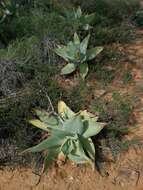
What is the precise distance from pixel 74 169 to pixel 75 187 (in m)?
0.17

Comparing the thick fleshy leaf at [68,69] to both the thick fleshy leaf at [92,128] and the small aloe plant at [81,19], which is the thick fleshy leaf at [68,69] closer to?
the small aloe plant at [81,19]

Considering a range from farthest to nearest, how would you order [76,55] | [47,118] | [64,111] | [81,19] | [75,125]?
[81,19], [76,55], [64,111], [47,118], [75,125]

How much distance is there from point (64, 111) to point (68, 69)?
776mm

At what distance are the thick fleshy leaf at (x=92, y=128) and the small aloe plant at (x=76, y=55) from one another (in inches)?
38.1

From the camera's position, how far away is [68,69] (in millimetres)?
4535

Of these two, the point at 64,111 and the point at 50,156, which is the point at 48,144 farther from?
the point at 64,111

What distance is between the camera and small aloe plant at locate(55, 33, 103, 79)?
4520 millimetres

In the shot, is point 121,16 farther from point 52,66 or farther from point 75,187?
point 75,187

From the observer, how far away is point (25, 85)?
4340 mm

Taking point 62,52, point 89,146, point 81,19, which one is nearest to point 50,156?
point 89,146

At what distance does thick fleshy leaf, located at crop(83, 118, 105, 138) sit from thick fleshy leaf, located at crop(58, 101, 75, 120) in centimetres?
25

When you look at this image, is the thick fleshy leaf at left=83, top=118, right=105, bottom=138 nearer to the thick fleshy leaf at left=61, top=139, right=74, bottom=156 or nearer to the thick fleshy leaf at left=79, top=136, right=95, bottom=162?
the thick fleshy leaf at left=79, top=136, right=95, bottom=162

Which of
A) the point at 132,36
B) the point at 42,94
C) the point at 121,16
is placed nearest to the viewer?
the point at 42,94

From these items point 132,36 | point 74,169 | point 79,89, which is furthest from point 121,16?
point 74,169
